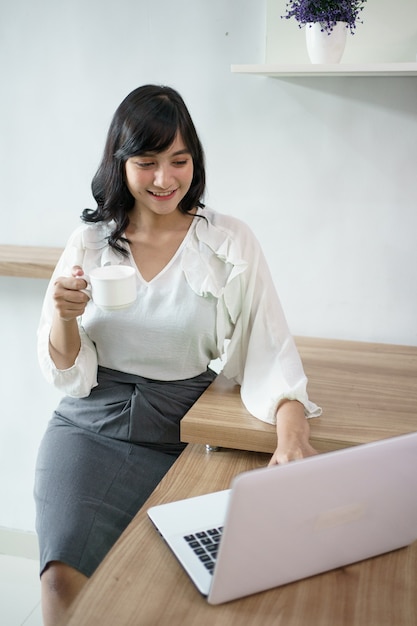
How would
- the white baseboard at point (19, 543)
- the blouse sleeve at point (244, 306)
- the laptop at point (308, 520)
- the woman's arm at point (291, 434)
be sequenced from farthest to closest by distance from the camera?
the white baseboard at point (19, 543) → the blouse sleeve at point (244, 306) → the woman's arm at point (291, 434) → the laptop at point (308, 520)

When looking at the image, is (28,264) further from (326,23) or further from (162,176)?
(326,23)

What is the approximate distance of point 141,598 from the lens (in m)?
0.97

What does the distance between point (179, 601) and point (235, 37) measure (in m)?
1.53

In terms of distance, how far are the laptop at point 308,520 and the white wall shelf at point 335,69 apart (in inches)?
42.2

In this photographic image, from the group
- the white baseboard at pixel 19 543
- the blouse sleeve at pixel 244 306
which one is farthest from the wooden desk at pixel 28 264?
the white baseboard at pixel 19 543

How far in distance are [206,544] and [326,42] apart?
1.27m

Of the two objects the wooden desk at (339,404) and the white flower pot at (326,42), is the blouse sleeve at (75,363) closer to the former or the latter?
the wooden desk at (339,404)

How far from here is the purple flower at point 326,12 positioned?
5.54 feet

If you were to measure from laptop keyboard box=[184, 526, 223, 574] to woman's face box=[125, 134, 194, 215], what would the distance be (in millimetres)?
807

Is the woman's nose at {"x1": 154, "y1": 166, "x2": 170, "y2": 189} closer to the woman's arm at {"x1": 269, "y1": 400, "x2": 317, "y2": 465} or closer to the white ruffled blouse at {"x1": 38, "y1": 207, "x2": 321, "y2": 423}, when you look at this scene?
the white ruffled blouse at {"x1": 38, "y1": 207, "x2": 321, "y2": 423}

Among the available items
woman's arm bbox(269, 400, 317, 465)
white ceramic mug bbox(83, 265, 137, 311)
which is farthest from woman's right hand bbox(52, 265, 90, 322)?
woman's arm bbox(269, 400, 317, 465)

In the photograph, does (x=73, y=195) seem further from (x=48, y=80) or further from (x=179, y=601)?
(x=179, y=601)

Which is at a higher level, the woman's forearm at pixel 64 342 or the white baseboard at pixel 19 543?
the woman's forearm at pixel 64 342

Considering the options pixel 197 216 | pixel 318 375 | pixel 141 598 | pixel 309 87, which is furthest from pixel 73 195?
pixel 141 598
